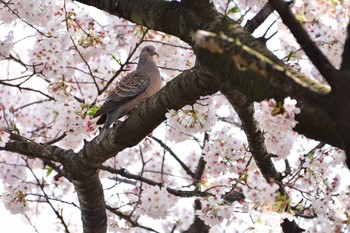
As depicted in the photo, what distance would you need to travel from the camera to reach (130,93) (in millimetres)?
7047

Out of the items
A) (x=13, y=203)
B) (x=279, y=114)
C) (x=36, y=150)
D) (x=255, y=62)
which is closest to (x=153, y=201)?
(x=13, y=203)

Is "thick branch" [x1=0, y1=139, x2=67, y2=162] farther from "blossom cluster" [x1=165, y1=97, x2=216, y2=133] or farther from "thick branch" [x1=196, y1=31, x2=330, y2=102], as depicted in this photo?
"thick branch" [x1=196, y1=31, x2=330, y2=102]

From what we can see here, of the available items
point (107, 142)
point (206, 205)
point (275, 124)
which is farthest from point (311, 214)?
point (275, 124)

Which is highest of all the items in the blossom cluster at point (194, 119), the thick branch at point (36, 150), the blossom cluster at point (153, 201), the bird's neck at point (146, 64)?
the bird's neck at point (146, 64)

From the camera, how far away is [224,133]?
6160 mm

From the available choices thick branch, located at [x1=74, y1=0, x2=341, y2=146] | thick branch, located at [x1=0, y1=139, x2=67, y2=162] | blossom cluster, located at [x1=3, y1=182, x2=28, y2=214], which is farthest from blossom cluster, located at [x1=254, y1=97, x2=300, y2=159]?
blossom cluster, located at [x1=3, y1=182, x2=28, y2=214]

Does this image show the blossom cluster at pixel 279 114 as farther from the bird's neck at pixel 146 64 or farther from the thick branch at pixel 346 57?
the bird's neck at pixel 146 64

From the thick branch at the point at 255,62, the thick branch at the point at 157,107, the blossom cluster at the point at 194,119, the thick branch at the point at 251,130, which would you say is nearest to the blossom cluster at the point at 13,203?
the thick branch at the point at 157,107

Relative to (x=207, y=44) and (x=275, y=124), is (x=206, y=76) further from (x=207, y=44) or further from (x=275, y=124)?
(x=207, y=44)

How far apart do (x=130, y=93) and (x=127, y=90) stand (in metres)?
0.06

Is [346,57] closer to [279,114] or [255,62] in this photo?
[255,62]

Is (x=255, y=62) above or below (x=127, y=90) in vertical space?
below

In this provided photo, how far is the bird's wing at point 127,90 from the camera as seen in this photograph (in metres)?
6.71

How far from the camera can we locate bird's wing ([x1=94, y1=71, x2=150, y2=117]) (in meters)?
6.71
